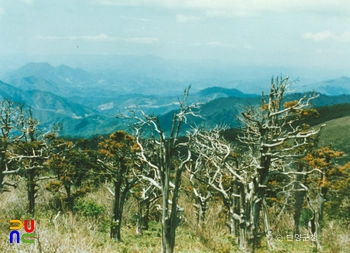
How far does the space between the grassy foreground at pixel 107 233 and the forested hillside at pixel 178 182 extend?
0.31ft

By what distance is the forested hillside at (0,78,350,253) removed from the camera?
1391 centimetres

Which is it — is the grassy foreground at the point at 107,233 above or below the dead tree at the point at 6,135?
below

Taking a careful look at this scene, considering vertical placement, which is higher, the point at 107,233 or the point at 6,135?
the point at 6,135

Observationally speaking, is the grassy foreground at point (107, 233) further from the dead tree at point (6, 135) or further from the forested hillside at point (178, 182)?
the dead tree at point (6, 135)

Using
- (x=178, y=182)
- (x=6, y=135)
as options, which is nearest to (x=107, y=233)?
(x=6, y=135)

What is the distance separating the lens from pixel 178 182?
42.5ft

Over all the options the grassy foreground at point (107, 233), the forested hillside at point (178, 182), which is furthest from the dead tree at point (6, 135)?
the grassy foreground at point (107, 233)

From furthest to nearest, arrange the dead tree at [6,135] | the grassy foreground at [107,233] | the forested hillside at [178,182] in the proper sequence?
the dead tree at [6,135] → the forested hillside at [178,182] → the grassy foreground at [107,233]

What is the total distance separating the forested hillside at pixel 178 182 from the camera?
13906mm

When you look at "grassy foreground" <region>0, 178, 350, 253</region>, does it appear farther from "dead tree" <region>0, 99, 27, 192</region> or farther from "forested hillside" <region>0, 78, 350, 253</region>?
"dead tree" <region>0, 99, 27, 192</region>

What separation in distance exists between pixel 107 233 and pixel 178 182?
1734 centimetres

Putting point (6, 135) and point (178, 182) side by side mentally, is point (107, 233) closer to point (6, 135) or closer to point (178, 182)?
point (6, 135)

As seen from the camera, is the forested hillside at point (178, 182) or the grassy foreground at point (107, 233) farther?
the forested hillside at point (178, 182)

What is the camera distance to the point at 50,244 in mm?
12180
